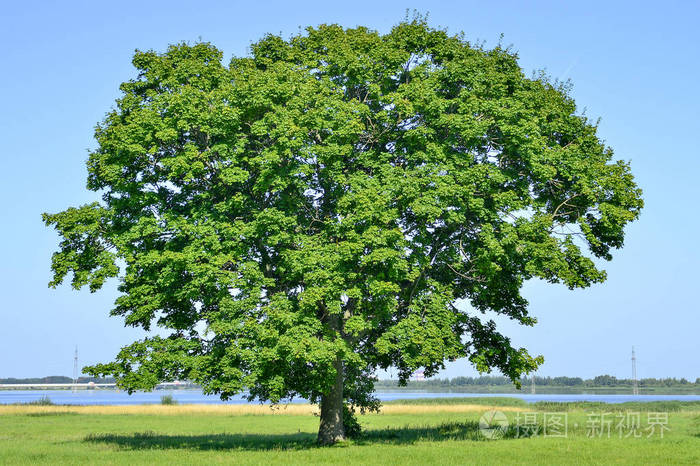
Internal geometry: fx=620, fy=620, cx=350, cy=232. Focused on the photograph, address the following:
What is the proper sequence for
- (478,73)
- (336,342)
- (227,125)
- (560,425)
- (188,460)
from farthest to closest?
1. (560,425)
2. (478,73)
3. (227,125)
4. (336,342)
5. (188,460)

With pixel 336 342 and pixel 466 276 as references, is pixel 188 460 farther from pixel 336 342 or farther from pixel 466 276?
pixel 466 276

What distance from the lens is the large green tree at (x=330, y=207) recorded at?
26.2 metres

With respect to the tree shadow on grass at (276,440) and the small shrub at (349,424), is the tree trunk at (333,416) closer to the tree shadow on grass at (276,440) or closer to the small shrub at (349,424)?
the tree shadow on grass at (276,440)

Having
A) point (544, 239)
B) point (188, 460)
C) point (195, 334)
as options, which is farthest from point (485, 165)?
point (188, 460)

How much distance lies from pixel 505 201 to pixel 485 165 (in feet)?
6.24

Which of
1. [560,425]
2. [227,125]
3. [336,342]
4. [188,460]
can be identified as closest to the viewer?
[188,460]

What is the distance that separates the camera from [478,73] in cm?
2956

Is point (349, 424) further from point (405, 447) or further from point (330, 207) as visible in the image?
point (330, 207)

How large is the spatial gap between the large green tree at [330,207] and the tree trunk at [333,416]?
2.9 inches

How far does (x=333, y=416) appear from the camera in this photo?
2959cm

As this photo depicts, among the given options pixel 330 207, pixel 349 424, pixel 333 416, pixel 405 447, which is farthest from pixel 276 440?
pixel 330 207

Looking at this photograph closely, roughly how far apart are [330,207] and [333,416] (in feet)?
32.7

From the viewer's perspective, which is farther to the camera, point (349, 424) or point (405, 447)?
point (349, 424)

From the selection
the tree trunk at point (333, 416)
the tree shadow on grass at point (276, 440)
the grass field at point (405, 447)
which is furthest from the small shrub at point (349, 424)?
the tree trunk at point (333, 416)
